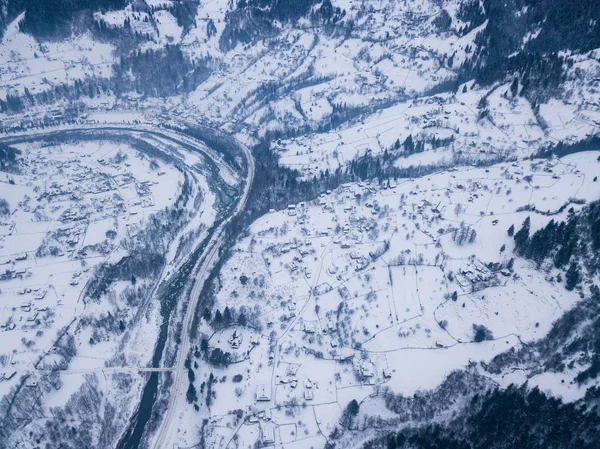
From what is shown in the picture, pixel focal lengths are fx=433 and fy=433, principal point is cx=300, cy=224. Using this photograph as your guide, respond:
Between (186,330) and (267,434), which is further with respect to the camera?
(186,330)

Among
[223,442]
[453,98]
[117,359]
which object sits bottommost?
[223,442]

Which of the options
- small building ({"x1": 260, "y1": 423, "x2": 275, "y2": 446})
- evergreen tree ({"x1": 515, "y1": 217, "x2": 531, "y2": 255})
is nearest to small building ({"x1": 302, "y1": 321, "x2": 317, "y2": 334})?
small building ({"x1": 260, "y1": 423, "x2": 275, "y2": 446})

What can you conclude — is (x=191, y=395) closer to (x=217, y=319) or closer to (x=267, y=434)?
(x=267, y=434)

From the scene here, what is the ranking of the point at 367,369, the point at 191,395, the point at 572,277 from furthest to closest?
the point at 572,277 → the point at 367,369 → the point at 191,395

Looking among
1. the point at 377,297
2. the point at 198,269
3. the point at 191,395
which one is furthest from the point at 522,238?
the point at 198,269

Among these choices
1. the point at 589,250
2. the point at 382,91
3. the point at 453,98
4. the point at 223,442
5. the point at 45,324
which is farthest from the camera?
the point at 382,91

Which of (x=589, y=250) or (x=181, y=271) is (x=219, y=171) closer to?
(x=181, y=271)

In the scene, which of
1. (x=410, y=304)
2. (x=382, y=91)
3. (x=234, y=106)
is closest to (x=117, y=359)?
(x=410, y=304)

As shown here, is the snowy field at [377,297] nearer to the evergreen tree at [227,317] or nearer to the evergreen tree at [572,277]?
the evergreen tree at [572,277]
